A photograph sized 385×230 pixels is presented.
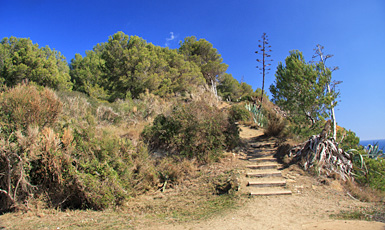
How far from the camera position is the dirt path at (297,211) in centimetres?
426

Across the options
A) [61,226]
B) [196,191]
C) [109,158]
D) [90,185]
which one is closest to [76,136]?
[109,158]

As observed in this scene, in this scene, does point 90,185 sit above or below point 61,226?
above

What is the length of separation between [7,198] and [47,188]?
0.79 metres

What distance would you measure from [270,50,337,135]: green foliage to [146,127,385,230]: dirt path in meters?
3.25

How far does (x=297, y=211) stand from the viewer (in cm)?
509

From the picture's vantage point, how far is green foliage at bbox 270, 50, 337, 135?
889 centimetres

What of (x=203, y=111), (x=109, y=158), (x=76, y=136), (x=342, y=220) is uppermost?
(x=203, y=111)

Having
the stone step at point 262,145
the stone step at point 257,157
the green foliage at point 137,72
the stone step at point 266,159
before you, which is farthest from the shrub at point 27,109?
the green foliage at point 137,72

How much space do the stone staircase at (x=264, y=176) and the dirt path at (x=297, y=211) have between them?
0.72 feet

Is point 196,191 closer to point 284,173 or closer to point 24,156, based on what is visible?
point 284,173

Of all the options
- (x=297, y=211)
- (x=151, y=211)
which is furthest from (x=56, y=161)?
(x=297, y=211)

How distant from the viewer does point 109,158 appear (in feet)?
20.5

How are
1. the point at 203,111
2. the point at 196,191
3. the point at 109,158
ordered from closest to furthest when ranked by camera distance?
1. the point at 109,158
2. the point at 196,191
3. the point at 203,111

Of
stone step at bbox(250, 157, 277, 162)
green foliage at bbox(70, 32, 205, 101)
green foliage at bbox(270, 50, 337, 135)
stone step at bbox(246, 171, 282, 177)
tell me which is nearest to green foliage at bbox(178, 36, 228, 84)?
green foliage at bbox(70, 32, 205, 101)
